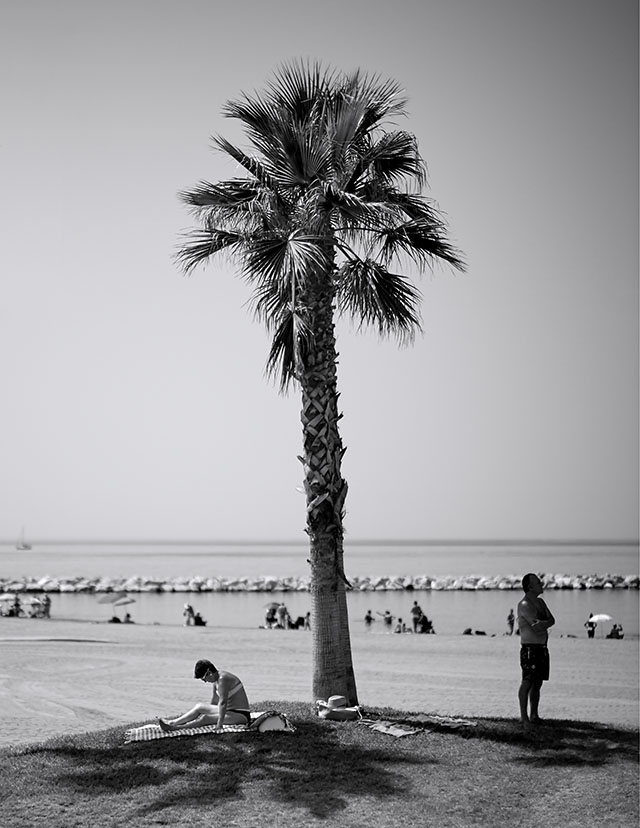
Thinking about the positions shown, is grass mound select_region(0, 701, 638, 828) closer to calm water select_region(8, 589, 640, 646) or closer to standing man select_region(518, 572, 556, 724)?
standing man select_region(518, 572, 556, 724)

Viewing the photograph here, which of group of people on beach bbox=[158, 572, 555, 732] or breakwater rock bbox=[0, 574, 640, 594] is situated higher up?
group of people on beach bbox=[158, 572, 555, 732]

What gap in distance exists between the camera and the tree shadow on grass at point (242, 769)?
26.8 feet

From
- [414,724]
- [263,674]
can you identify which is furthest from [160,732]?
[263,674]

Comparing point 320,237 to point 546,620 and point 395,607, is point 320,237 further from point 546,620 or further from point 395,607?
point 395,607

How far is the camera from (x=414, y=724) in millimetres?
11234

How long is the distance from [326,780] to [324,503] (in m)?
4.14

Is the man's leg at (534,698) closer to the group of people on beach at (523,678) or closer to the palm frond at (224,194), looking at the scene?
the group of people on beach at (523,678)

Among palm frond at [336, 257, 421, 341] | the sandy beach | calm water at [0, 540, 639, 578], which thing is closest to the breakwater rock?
calm water at [0, 540, 639, 578]

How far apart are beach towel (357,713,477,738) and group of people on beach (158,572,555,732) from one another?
3.07 ft

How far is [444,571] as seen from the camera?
3501 inches

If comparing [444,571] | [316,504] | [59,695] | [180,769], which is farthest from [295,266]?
[444,571]

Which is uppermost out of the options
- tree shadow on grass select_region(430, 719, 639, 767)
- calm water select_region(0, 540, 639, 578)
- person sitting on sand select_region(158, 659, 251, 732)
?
person sitting on sand select_region(158, 659, 251, 732)

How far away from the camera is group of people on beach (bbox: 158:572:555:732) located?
34.0 feet

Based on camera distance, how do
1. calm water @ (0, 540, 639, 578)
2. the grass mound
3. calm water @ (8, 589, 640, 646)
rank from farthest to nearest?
calm water @ (0, 540, 639, 578) < calm water @ (8, 589, 640, 646) < the grass mound
